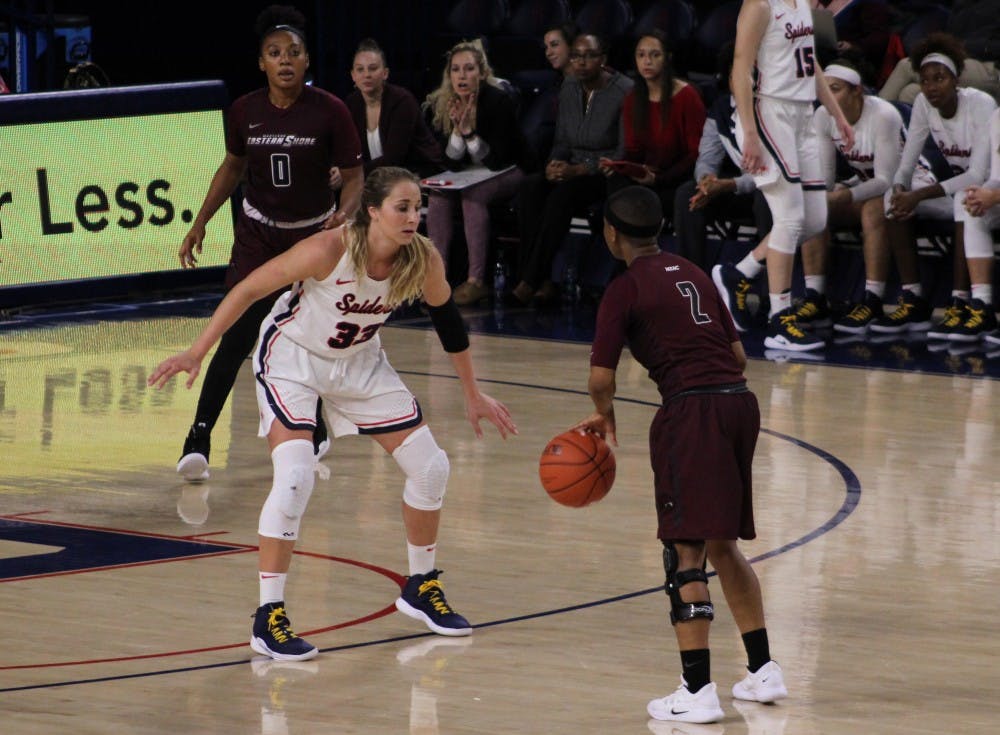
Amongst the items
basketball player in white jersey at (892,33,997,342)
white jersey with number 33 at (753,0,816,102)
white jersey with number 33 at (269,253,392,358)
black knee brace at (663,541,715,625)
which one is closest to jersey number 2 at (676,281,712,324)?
black knee brace at (663,541,715,625)

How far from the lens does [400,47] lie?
52.7ft

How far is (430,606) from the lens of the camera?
19.3 feet

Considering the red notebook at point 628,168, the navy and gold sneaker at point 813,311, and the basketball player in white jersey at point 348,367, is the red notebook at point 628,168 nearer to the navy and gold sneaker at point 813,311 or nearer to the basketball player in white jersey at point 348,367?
the navy and gold sneaker at point 813,311

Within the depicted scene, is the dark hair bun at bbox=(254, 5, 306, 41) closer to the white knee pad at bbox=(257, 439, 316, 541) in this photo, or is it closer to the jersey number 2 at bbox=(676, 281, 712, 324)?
the white knee pad at bbox=(257, 439, 316, 541)

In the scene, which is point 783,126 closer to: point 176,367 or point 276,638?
point 176,367

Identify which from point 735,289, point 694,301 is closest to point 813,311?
point 735,289

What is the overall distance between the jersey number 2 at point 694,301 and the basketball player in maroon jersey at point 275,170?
10.3 feet

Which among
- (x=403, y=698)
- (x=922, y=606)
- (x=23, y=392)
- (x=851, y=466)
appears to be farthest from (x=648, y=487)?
(x=23, y=392)

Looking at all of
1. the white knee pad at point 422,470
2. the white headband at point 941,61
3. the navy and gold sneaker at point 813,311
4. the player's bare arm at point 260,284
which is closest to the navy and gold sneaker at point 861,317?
the navy and gold sneaker at point 813,311

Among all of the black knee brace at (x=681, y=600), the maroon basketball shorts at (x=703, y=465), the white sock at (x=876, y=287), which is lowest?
the white sock at (x=876, y=287)

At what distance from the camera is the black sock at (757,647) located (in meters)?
5.18

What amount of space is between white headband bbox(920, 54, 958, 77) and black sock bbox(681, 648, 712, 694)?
7.16m

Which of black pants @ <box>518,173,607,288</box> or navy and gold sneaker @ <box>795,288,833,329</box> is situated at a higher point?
black pants @ <box>518,173,607,288</box>

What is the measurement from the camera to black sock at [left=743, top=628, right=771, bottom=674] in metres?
5.18
